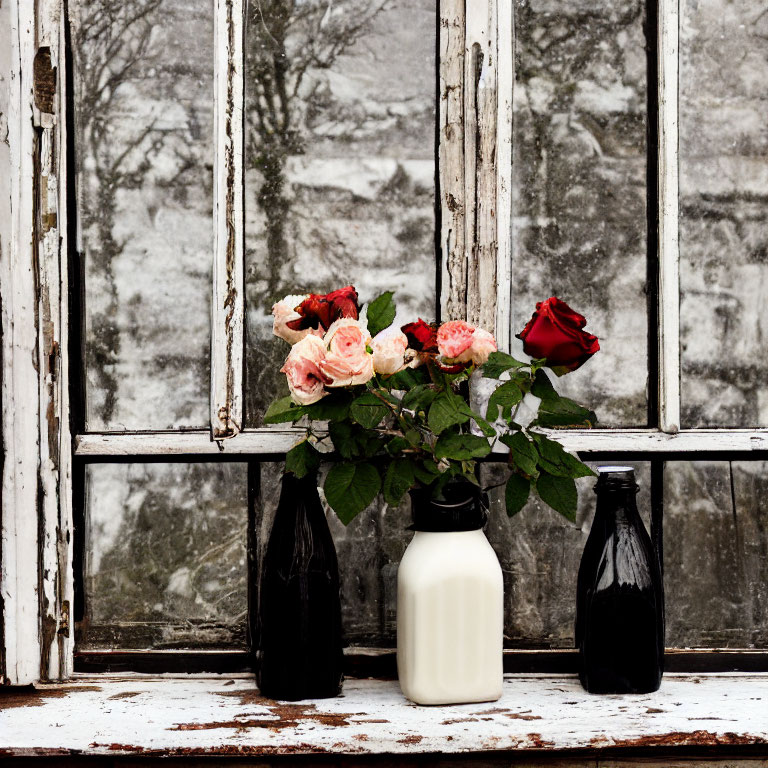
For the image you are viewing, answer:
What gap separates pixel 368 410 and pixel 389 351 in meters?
0.08

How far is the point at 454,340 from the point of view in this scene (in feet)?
3.27

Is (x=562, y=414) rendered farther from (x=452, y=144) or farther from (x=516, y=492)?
(x=452, y=144)

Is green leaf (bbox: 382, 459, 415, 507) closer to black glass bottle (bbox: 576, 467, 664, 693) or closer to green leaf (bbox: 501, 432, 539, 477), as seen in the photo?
green leaf (bbox: 501, 432, 539, 477)

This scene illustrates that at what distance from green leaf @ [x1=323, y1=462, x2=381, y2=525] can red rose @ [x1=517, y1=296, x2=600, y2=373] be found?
11.3 inches

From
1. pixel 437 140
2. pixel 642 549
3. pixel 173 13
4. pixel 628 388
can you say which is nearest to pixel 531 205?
pixel 437 140

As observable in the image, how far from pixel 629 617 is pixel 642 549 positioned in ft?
0.34

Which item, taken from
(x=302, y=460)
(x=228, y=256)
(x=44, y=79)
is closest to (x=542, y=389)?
(x=302, y=460)

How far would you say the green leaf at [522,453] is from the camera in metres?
1.05

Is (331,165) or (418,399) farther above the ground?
(331,165)

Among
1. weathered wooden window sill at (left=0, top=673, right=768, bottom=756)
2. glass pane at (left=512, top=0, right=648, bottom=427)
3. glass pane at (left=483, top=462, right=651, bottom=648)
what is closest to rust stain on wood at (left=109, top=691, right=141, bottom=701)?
weathered wooden window sill at (left=0, top=673, right=768, bottom=756)

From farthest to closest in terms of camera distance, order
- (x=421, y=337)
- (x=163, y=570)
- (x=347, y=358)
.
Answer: (x=163, y=570) → (x=421, y=337) → (x=347, y=358)

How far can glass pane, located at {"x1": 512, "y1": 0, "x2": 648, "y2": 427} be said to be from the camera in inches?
49.8

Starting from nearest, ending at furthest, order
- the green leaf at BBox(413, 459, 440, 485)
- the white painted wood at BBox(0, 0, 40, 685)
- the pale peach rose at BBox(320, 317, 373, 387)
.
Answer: the pale peach rose at BBox(320, 317, 373, 387) < the green leaf at BBox(413, 459, 440, 485) < the white painted wood at BBox(0, 0, 40, 685)

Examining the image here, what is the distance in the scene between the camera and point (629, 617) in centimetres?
110
